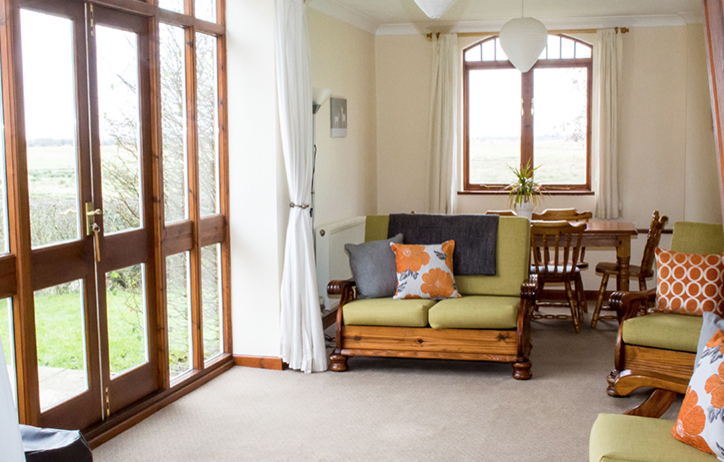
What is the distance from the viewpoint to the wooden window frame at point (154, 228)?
3.03 m

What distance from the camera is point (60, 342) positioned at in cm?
338

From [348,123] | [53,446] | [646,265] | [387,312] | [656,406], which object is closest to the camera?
[53,446]

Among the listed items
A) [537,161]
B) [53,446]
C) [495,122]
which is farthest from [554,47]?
[53,446]

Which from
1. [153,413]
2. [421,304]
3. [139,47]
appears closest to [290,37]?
[139,47]

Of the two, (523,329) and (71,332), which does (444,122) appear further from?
(71,332)

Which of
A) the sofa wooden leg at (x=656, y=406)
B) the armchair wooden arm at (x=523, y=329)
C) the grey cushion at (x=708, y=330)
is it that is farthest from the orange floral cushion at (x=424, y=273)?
the grey cushion at (x=708, y=330)

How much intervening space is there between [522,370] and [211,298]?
2.07 m

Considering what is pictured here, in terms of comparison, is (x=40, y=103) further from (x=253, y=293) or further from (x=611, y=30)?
(x=611, y=30)

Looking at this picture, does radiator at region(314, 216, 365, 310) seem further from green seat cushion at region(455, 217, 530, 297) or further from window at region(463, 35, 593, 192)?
window at region(463, 35, 593, 192)

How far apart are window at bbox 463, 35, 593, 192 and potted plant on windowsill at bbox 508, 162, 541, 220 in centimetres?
11

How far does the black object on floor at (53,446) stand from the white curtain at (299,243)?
228cm

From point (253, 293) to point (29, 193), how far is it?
6.48 ft

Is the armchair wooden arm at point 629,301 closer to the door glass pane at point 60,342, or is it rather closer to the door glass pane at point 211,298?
the door glass pane at point 211,298

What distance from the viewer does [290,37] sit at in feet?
15.2
